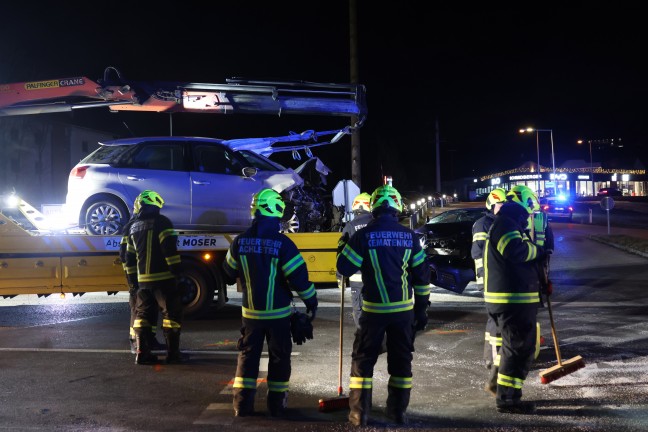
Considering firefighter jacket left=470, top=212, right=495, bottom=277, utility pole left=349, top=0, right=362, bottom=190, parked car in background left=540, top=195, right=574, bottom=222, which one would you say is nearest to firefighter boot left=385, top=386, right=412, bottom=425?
firefighter jacket left=470, top=212, right=495, bottom=277

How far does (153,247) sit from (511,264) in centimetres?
369

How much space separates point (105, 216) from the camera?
31.9ft

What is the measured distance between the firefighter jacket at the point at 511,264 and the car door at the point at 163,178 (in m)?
5.42

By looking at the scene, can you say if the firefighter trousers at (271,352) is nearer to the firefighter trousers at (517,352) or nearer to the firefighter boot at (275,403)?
the firefighter boot at (275,403)

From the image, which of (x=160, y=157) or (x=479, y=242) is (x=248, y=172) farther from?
(x=479, y=242)

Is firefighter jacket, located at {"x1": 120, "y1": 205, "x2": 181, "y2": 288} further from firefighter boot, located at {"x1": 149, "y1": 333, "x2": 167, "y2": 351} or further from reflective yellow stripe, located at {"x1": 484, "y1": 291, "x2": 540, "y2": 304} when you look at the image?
reflective yellow stripe, located at {"x1": 484, "y1": 291, "x2": 540, "y2": 304}

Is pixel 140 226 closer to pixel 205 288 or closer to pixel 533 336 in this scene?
pixel 205 288

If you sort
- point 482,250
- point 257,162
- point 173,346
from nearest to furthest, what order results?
1. point 482,250
2. point 173,346
3. point 257,162

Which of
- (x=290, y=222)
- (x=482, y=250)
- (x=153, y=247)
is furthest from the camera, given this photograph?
(x=290, y=222)

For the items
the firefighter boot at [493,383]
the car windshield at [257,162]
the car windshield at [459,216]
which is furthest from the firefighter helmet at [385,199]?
the car windshield at [459,216]

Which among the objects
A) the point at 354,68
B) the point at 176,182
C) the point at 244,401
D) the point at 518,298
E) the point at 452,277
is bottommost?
the point at 244,401

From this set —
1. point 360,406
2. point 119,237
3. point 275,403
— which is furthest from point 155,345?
point 360,406

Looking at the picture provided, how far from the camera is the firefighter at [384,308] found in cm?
497

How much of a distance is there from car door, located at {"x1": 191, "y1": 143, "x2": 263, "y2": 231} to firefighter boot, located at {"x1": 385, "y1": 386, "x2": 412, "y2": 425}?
205 inches
